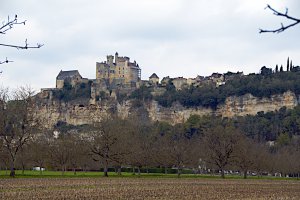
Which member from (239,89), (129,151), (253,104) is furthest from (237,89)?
(129,151)

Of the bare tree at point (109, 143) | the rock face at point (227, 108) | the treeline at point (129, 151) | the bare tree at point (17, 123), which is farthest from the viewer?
the rock face at point (227, 108)

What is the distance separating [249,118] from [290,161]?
2656 inches

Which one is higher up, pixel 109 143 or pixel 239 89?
pixel 239 89

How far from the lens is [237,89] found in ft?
613

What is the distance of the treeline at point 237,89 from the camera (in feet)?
589

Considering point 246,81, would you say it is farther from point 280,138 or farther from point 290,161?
point 290,161

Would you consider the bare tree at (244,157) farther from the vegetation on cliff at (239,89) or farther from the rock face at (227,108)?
the vegetation on cliff at (239,89)

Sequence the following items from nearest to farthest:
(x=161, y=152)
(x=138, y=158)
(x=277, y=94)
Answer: (x=138, y=158) → (x=161, y=152) → (x=277, y=94)

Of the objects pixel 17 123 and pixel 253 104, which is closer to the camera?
pixel 17 123

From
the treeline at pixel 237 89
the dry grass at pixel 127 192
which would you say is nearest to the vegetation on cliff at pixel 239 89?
the treeline at pixel 237 89

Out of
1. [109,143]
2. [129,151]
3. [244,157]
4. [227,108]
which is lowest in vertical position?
[244,157]

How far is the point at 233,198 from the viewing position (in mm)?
26828

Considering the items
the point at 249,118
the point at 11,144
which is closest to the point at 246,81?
the point at 249,118

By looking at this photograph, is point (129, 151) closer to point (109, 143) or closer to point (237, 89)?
point (109, 143)
